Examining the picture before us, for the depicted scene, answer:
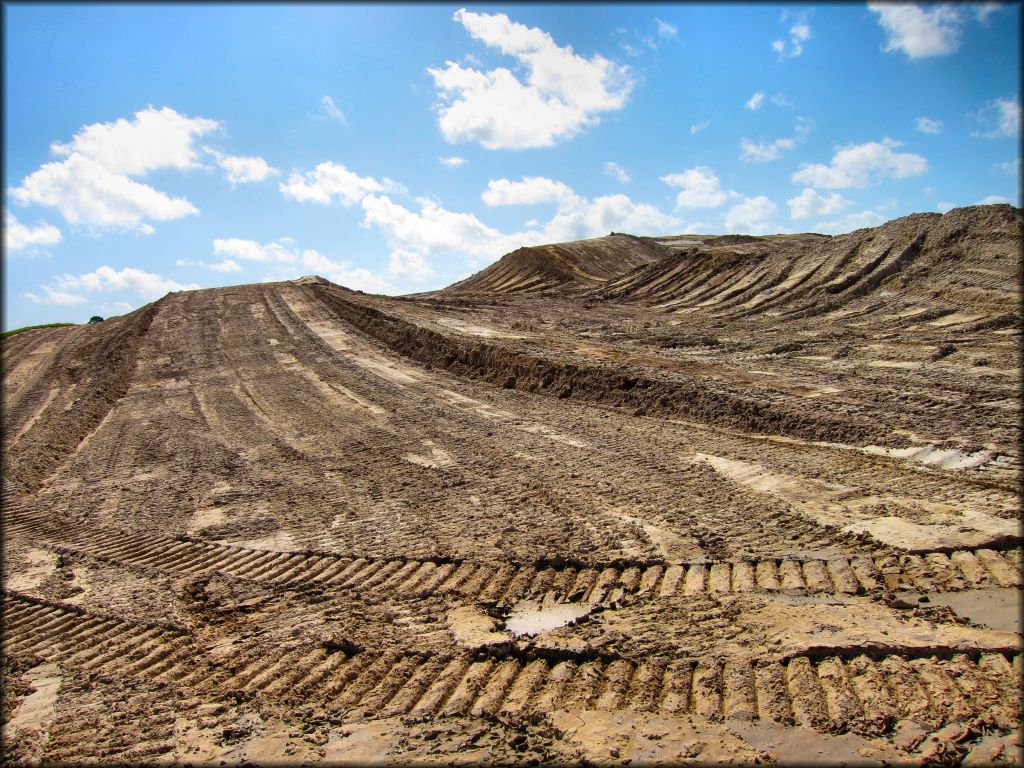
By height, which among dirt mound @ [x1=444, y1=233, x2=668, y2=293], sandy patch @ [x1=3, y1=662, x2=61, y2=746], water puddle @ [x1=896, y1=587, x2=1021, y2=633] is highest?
dirt mound @ [x1=444, y1=233, x2=668, y2=293]

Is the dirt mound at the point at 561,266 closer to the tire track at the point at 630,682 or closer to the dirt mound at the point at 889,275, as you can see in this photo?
the dirt mound at the point at 889,275

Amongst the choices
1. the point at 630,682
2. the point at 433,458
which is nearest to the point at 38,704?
the point at 630,682

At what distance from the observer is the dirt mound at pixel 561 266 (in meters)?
34.3

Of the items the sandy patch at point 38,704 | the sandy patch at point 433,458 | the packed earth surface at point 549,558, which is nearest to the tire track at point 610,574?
the packed earth surface at point 549,558

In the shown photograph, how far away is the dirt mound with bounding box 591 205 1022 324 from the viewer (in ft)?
46.5

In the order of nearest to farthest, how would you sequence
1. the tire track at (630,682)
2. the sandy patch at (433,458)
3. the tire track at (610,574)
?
the tire track at (630,682), the tire track at (610,574), the sandy patch at (433,458)

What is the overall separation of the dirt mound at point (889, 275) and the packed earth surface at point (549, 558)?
36cm

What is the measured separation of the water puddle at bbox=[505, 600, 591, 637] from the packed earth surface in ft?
0.11

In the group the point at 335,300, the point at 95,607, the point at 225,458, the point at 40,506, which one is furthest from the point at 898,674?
the point at 335,300

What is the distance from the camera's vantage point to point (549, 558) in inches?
212

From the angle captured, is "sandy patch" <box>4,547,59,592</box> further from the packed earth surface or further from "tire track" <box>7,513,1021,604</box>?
"tire track" <box>7,513,1021,604</box>

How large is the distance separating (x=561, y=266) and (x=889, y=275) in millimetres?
21037

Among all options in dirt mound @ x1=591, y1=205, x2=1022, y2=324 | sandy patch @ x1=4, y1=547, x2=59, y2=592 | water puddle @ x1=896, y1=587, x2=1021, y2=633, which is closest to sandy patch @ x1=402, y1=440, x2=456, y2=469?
sandy patch @ x1=4, y1=547, x2=59, y2=592

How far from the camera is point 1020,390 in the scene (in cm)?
841
